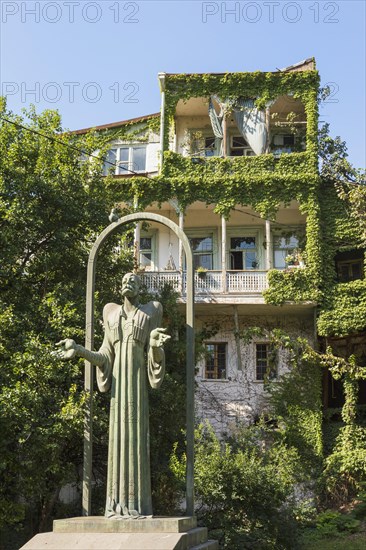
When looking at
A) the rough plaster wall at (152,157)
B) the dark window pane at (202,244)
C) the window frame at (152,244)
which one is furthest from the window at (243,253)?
the rough plaster wall at (152,157)

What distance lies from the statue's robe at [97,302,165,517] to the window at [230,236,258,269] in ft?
66.5

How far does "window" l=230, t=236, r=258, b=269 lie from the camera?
29172mm

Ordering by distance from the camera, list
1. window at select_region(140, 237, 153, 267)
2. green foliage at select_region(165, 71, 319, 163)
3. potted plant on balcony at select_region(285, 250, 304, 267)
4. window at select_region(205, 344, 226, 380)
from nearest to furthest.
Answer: potted plant on balcony at select_region(285, 250, 304, 267)
window at select_region(205, 344, 226, 380)
green foliage at select_region(165, 71, 319, 163)
window at select_region(140, 237, 153, 267)

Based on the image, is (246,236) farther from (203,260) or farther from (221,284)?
(221,284)

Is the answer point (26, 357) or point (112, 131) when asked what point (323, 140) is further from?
point (26, 357)

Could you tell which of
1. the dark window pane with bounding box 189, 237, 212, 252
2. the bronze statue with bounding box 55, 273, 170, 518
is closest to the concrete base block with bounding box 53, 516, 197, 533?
the bronze statue with bounding box 55, 273, 170, 518

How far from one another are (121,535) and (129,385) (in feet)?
5.48

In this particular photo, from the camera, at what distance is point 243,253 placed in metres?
29.4

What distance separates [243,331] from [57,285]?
39.4ft

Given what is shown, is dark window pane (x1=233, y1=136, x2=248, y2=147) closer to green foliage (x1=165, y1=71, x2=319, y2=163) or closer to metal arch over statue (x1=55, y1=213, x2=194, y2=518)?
green foliage (x1=165, y1=71, x2=319, y2=163)

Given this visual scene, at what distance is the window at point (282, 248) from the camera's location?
94.7ft

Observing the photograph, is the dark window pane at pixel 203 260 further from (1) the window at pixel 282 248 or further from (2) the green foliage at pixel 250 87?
(2) the green foliage at pixel 250 87

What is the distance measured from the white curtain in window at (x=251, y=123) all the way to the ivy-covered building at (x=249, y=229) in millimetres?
38

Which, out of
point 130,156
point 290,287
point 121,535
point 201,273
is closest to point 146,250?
point 201,273
